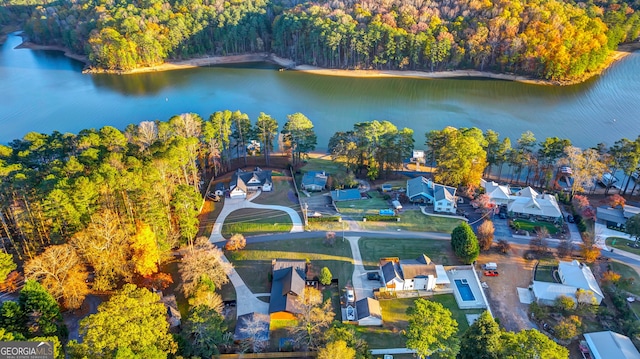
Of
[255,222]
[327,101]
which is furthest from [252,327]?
[327,101]

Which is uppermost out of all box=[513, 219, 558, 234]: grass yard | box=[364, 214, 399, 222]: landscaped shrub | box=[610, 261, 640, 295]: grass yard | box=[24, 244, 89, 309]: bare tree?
box=[24, 244, 89, 309]: bare tree

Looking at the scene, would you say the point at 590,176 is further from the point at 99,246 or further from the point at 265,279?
the point at 99,246

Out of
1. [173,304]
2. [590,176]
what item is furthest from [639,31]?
[173,304]

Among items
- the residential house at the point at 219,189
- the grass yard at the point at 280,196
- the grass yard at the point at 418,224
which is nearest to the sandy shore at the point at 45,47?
the residential house at the point at 219,189

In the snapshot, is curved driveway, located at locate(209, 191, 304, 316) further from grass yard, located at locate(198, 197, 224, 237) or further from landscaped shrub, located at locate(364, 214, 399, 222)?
landscaped shrub, located at locate(364, 214, 399, 222)

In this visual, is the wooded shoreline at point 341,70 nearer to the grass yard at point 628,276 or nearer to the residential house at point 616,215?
the residential house at point 616,215

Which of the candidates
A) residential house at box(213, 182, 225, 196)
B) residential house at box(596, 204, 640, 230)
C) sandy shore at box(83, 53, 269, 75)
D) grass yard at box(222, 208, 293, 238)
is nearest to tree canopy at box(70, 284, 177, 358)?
grass yard at box(222, 208, 293, 238)

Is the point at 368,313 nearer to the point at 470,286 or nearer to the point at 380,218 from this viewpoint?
the point at 470,286
